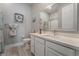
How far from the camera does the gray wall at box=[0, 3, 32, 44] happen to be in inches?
57.7

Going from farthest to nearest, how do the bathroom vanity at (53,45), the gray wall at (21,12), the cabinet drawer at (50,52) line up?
the gray wall at (21,12) → the cabinet drawer at (50,52) → the bathroom vanity at (53,45)

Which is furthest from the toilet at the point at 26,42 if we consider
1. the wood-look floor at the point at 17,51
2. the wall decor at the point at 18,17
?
the wall decor at the point at 18,17

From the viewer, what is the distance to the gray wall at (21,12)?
57.7 inches

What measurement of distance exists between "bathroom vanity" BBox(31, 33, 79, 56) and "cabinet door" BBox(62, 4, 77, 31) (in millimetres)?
192

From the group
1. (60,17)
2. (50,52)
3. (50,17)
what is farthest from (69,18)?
(50,52)

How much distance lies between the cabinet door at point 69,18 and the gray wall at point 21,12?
632 millimetres

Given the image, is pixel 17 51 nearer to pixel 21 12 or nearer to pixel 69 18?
pixel 21 12

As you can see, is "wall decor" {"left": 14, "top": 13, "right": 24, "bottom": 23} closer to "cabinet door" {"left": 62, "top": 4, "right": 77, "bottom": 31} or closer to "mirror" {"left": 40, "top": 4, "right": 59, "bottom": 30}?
"mirror" {"left": 40, "top": 4, "right": 59, "bottom": 30}

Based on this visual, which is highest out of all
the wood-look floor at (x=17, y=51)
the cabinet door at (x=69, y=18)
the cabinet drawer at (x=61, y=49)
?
the cabinet door at (x=69, y=18)

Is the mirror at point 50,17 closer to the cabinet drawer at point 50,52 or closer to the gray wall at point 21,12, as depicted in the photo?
the gray wall at point 21,12

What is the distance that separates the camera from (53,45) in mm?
1344

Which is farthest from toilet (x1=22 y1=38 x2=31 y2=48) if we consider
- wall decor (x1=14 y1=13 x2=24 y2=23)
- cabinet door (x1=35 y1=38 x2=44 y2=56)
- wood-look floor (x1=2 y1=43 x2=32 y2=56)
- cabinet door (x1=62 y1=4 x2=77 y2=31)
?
cabinet door (x1=62 y1=4 x2=77 y2=31)

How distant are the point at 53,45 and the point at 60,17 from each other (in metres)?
0.54

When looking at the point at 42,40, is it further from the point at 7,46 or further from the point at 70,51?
the point at 7,46
